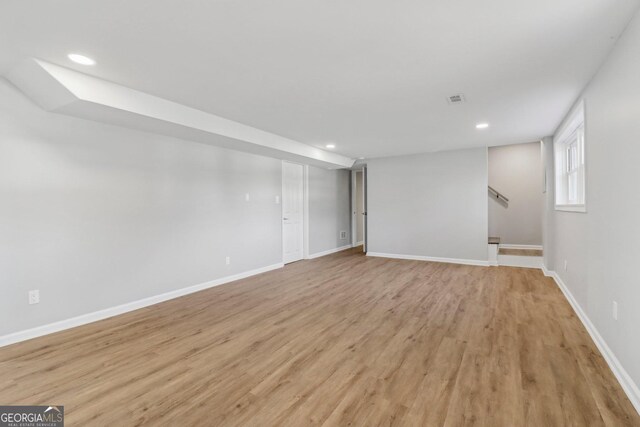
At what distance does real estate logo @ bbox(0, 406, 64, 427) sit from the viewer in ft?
5.72

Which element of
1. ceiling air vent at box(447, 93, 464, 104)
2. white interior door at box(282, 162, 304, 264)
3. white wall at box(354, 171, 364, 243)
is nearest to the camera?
ceiling air vent at box(447, 93, 464, 104)

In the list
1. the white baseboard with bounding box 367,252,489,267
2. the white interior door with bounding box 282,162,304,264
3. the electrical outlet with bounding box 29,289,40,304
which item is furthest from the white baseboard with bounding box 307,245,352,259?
the electrical outlet with bounding box 29,289,40,304

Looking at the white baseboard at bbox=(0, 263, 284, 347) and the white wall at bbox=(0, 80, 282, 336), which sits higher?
the white wall at bbox=(0, 80, 282, 336)

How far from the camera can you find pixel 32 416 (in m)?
1.79

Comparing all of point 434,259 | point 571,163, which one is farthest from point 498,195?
point 571,163

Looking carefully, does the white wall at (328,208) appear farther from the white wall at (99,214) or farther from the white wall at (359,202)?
the white wall at (99,214)

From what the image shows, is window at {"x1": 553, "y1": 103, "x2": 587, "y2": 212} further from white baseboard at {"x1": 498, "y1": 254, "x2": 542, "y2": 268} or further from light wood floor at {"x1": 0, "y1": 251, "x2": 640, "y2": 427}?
white baseboard at {"x1": 498, "y1": 254, "x2": 542, "y2": 268}

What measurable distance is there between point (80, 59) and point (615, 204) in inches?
164

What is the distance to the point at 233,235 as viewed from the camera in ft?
16.1

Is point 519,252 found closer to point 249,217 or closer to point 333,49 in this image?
point 249,217

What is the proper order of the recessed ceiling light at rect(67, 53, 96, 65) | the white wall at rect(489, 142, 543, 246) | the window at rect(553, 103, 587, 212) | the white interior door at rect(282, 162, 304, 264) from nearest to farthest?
the recessed ceiling light at rect(67, 53, 96, 65) < the window at rect(553, 103, 587, 212) < the white interior door at rect(282, 162, 304, 264) < the white wall at rect(489, 142, 543, 246)

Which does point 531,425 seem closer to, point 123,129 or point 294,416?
point 294,416

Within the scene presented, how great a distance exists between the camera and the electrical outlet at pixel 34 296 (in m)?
2.82

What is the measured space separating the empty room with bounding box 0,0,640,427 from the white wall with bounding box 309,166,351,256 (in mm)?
1988
